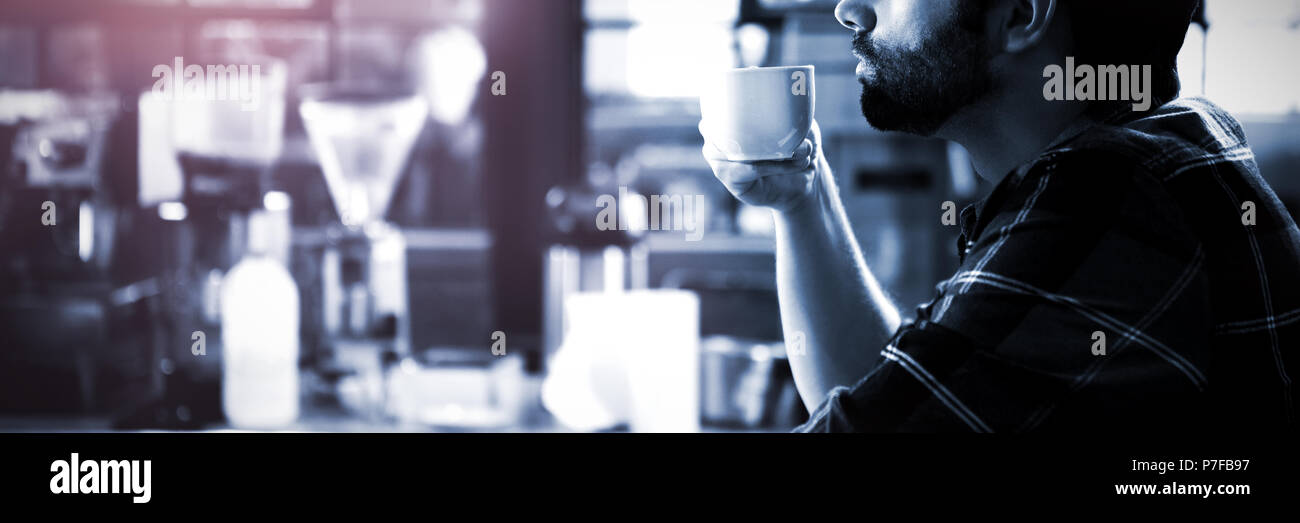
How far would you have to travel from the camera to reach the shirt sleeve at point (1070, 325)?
1.84ft

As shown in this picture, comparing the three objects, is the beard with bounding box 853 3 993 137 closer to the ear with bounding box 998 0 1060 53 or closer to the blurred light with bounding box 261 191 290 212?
the ear with bounding box 998 0 1060 53

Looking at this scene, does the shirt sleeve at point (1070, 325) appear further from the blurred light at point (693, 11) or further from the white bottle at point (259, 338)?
the blurred light at point (693, 11)

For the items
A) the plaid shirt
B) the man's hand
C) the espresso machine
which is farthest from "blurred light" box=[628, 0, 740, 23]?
the plaid shirt

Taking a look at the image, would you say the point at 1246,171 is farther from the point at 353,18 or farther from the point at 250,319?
the point at 353,18

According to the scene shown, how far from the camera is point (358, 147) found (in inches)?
69.2

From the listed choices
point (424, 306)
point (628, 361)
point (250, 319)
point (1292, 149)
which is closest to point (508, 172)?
point (424, 306)

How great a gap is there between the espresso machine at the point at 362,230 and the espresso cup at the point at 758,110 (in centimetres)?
96

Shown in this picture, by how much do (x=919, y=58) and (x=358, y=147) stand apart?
1.24 meters

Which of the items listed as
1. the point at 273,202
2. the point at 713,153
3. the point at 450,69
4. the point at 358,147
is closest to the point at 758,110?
the point at 713,153

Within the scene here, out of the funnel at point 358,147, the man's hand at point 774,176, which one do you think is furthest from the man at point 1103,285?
the funnel at point 358,147

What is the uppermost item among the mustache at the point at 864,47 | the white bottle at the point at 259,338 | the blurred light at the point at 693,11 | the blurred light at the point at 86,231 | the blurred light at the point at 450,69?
the blurred light at the point at 693,11

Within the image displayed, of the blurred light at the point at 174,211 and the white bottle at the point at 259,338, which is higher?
the blurred light at the point at 174,211

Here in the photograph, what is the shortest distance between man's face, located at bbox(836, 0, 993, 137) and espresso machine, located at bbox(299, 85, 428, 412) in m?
1.04

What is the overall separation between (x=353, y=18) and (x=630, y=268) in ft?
7.06
